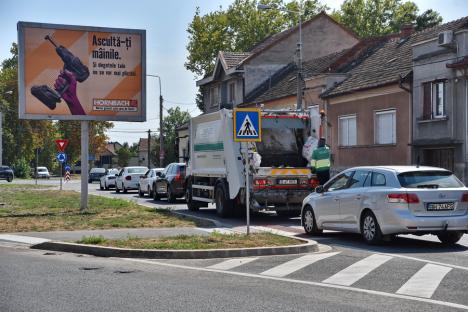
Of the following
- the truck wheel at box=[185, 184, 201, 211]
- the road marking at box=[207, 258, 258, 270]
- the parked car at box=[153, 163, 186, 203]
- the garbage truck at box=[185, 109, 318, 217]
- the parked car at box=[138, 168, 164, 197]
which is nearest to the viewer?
the road marking at box=[207, 258, 258, 270]

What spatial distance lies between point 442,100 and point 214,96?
2629 centimetres

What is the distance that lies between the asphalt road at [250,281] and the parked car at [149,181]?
19.3 metres

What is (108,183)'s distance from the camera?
45312 millimetres

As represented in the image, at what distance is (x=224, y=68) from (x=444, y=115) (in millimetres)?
23535

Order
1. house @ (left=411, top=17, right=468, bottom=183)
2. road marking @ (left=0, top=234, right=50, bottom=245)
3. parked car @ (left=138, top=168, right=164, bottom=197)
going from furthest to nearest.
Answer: parked car @ (left=138, top=168, right=164, bottom=197) → house @ (left=411, top=17, right=468, bottom=183) → road marking @ (left=0, top=234, right=50, bottom=245)

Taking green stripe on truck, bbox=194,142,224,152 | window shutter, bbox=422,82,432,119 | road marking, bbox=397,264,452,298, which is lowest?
road marking, bbox=397,264,452,298

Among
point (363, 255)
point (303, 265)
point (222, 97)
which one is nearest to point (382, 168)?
point (363, 255)

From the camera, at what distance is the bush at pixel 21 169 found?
3504 inches

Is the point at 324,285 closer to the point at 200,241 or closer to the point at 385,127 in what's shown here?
the point at 200,241

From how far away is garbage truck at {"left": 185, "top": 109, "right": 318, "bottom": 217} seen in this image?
61.7 feet

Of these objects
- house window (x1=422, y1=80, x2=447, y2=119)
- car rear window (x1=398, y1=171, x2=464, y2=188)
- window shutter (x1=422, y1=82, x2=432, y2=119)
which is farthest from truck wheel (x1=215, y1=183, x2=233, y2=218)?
window shutter (x1=422, y1=82, x2=432, y2=119)

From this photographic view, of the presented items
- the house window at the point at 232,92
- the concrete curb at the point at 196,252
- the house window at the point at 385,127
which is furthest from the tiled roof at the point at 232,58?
the concrete curb at the point at 196,252

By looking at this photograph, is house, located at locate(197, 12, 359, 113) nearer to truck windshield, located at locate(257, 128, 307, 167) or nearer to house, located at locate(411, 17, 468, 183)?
house, located at locate(411, 17, 468, 183)

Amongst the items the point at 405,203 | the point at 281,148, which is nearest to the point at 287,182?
the point at 281,148
